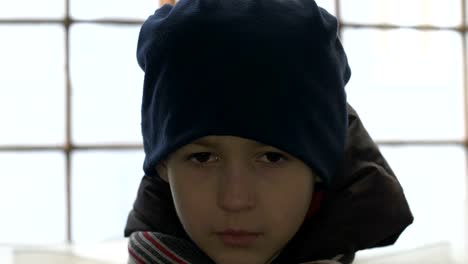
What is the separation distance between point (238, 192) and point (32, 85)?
118 cm

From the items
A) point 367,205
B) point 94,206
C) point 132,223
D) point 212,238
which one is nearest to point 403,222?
point 367,205

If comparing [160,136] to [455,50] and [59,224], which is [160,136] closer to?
[59,224]

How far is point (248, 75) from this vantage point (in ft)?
2.48

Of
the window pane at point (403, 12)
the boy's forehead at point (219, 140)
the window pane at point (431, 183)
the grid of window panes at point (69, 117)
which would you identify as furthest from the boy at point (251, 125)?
the window pane at point (403, 12)

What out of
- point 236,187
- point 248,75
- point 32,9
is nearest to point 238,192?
point 236,187

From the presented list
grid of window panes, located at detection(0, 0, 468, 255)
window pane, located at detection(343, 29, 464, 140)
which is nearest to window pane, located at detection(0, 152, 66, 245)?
grid of window panes, located at detection(0, 0, 468, 255)

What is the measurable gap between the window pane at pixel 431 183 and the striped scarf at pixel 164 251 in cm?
79

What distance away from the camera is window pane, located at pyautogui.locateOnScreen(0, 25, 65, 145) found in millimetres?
1803

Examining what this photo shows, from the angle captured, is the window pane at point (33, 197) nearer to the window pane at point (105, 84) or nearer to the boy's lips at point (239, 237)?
the window pane at point (105, 84)

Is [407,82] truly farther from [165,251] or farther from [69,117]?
[165,251]

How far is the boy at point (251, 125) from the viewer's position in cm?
76

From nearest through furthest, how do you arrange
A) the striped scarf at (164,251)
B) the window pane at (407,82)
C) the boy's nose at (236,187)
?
the boy's nose at (236,187) < the striped scarf at (164,251) < the window pane at (407,82)

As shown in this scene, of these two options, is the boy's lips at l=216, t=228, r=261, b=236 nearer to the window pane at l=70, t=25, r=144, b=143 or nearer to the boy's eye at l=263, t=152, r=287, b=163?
the boy's eye at l=263, t=152, r=287, b=163

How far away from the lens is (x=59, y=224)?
180 cm
